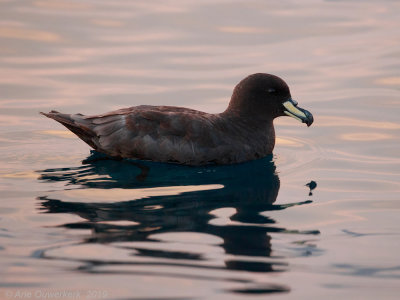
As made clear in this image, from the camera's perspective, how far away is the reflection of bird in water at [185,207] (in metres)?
7.09

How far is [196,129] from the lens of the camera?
9.73m

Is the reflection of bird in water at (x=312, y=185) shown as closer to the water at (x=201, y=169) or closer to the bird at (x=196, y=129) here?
the water at (x=201, y=169)

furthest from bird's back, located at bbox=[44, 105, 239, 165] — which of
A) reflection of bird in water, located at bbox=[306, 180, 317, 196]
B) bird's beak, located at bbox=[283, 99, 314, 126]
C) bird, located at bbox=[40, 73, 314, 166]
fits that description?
reflection of bird in water, located at bbox=[306, 180, 317, 196]

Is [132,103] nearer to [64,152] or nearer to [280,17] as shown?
[64,152]

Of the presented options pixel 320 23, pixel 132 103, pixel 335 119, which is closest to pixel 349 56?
pixel 320 23

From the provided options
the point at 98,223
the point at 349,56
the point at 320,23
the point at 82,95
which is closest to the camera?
the point at 98,223

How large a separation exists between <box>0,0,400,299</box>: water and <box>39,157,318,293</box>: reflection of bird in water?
0.08 ft

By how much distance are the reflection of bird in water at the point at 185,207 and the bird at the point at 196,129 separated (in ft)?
0.48

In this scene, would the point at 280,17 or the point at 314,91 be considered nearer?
the point at 314,91

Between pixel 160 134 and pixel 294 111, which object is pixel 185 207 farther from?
pixel 294 111

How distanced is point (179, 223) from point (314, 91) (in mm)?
5542

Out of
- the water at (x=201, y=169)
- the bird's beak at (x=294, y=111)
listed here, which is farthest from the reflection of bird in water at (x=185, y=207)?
the bird's beak at (x=294, y=111)

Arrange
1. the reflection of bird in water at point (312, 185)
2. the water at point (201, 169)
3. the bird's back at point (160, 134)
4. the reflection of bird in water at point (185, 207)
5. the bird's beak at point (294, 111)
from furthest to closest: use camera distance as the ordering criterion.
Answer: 1. the bird's beak at point (294, 111)
2. the bird's back at point (160, 134)
3. the reflection of bird in water at point (312, 185)
4. the reflection of bird in water at point (185, 207)
5. the water at point (201, 169)

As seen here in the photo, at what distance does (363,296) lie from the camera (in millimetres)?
6293
